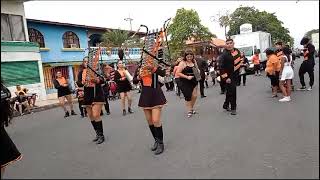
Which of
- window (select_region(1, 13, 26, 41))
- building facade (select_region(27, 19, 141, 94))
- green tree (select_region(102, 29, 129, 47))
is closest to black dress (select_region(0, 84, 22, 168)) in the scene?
window (select_region(1, 13, 26, 41))

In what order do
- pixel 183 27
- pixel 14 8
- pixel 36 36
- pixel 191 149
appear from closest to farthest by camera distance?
pixel 191 149 → pixel 14 8 → pixel 36 36 → pixel 183 27

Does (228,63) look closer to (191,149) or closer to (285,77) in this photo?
(285,77)

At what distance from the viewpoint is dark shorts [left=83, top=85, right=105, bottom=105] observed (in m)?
7.39

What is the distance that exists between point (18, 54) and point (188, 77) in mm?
14493

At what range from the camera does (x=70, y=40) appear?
29.0 metres

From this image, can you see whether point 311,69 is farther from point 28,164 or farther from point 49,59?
point 49,59

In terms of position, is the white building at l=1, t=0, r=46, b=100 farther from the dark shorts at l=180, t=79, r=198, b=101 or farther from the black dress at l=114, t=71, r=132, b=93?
the dark shorts at l=180, t=79, r=198, b=101

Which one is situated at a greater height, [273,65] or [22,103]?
[273,65]

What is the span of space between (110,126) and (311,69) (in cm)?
717

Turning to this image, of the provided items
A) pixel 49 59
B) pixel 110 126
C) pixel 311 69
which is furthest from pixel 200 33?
pixel 110 126

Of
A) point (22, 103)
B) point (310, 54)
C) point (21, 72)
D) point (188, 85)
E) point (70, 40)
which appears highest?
point (70, 40)

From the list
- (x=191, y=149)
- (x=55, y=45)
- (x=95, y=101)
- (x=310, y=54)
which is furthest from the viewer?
(x=55, y=45)

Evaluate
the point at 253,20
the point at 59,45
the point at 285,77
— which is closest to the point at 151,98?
the point at 285,77

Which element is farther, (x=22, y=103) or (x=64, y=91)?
(x=22, y=103)
